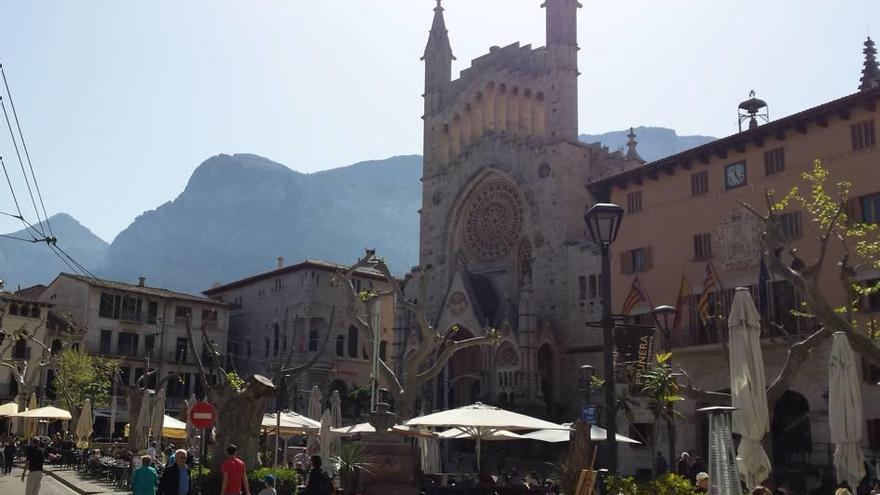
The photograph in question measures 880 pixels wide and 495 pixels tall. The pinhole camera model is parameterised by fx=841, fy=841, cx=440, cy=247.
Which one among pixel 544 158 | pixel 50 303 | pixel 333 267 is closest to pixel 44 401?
pixel 50 303

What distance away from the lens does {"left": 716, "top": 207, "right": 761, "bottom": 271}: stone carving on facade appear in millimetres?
35469

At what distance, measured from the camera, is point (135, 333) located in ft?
226

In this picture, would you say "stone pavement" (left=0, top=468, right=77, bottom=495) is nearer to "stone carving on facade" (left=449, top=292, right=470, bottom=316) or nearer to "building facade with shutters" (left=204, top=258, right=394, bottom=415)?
"stone carving on facade" (left=449, top=292, right=470, bottom=316)

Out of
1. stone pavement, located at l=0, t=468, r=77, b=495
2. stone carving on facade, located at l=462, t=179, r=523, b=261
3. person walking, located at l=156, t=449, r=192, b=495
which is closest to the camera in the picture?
person walking, located at l=156, t=449, r=192, b=495

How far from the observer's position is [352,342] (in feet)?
233

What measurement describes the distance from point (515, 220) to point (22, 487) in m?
35.5

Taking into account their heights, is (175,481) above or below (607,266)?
below

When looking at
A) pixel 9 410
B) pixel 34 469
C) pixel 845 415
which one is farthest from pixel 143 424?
pixel 845 415

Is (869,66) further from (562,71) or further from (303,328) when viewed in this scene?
(303,328)

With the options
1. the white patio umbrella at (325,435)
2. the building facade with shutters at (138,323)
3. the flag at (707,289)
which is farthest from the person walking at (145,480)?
the building facade with shutters at (138,323)

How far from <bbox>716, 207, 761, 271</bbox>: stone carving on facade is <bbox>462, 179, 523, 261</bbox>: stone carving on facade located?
20.6m

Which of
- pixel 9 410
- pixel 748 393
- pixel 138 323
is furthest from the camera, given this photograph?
pixel 138 323

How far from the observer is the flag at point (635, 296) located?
39.4 metres

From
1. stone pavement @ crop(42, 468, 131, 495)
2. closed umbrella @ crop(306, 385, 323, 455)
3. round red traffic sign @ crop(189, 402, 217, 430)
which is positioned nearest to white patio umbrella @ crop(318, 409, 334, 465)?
stone pavement @ crop(42, 468, 131, 495)
